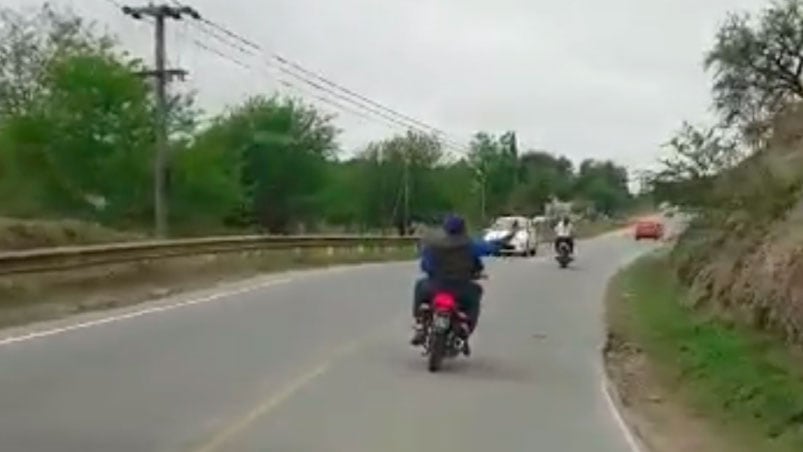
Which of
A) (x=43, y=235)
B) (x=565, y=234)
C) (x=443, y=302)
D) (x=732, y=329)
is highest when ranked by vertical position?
(x=43, y=235)

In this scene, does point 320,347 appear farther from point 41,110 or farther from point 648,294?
point 41,110

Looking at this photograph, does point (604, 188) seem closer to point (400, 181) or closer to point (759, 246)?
point (400, 181)

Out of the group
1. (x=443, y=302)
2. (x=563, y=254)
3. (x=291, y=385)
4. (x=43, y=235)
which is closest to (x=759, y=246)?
(x=443, y=302)

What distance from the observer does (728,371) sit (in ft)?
51.2

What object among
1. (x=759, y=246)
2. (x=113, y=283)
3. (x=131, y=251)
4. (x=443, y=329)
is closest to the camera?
(x=443, y=329)

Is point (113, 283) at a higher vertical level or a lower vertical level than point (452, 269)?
lower

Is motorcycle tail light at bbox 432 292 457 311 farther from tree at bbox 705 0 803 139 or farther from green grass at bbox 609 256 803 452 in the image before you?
A: tree at bbox 705 0 803 139

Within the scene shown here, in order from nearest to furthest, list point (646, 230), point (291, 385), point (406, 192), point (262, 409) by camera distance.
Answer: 1. point (262, 409)
2. point (291, 385)
3. point (646, 230)
4. point (406, 192)

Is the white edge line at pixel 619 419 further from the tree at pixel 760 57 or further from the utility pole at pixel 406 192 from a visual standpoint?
the utility pole at pixel 406 192

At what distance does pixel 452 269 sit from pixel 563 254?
101 ft

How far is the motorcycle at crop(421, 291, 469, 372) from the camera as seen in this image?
611 inches

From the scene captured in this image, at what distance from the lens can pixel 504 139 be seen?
137 m

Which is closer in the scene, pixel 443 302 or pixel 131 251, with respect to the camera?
pixel 443 302

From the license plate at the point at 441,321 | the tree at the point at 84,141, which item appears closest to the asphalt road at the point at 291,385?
the license plate at the point at 441,321
